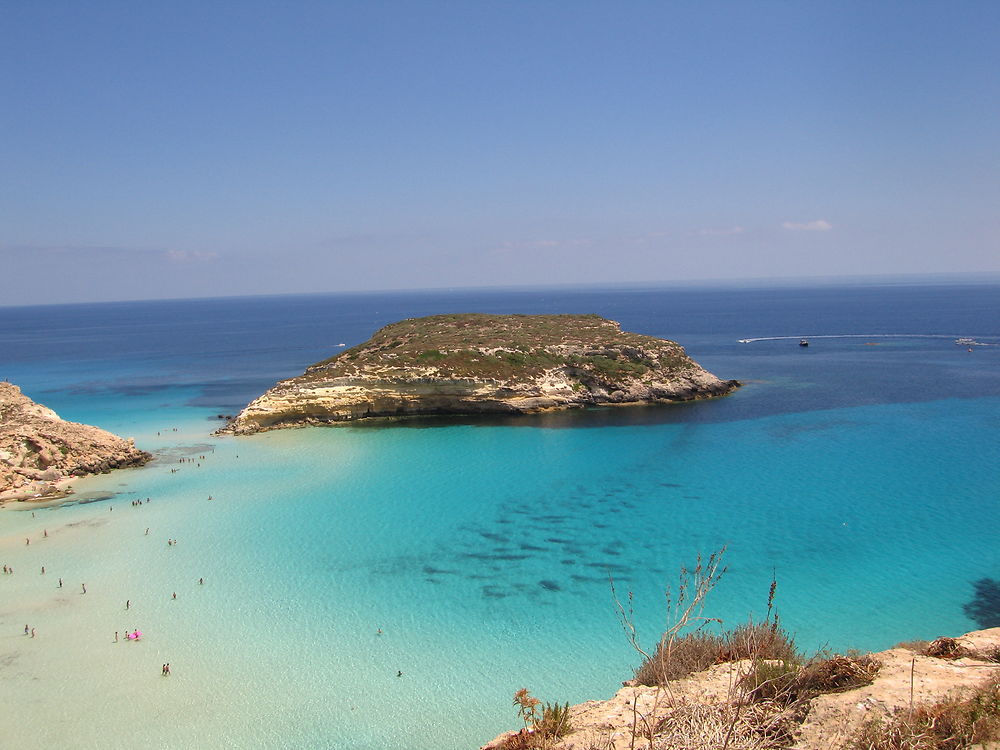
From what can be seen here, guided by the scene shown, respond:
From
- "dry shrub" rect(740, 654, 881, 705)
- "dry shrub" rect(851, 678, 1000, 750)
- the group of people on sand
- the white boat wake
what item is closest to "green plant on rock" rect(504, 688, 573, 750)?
"dry shrub" rect(740, 654, 881, 705)

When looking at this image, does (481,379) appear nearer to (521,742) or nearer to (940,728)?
(521,742)

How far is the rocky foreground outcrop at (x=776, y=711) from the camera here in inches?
259

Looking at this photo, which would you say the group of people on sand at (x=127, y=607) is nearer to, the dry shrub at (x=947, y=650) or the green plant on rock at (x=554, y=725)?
the green plant on rock at (x=554, y=725)

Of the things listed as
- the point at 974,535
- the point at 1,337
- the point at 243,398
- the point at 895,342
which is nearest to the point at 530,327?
the point at 243,398

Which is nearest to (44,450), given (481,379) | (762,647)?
(481,379)

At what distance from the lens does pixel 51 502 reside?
30359mm

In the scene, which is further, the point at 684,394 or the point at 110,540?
the point at 684,394

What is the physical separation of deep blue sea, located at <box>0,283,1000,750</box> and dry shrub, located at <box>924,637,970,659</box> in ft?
23.0

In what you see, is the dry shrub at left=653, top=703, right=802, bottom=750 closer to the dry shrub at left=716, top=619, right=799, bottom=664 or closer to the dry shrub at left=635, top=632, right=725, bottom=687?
the dry shrub at left=635, top=632, right=725, bottom=687

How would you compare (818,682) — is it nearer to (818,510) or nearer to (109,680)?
(109,680)

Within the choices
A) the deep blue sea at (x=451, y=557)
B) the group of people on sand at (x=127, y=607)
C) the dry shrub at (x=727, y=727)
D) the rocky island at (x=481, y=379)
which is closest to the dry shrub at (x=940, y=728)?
the dry shrub at (x=727, y=727)

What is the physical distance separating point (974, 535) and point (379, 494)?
78.7 feet

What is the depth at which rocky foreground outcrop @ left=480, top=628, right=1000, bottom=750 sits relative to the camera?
6586mm

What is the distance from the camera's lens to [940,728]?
6621 millimetres
